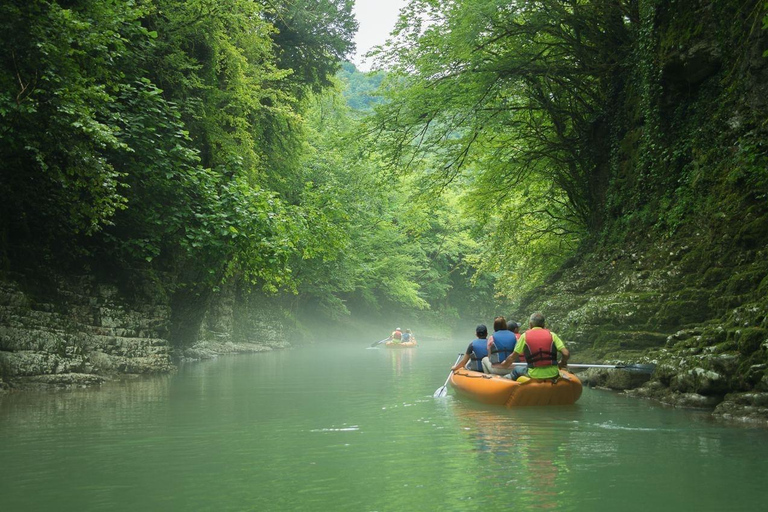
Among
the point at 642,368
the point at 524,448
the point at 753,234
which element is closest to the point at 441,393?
the point at 642,368

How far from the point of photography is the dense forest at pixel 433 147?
32.6 feet

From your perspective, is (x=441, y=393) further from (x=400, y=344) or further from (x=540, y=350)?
(x=400, y=344)

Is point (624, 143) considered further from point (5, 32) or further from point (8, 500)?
point (8, 500)

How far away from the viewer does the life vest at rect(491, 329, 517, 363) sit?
11.5 meters

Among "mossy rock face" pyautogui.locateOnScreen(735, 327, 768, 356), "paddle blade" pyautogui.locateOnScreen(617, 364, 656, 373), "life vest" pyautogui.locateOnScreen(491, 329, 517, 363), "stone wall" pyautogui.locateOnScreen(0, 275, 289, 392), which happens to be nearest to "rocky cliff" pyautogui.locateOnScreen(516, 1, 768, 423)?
"mossy rock face" pyautogui.locateOnScreen(735, 327, 768, 356)

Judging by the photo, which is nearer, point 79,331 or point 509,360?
point 509,360

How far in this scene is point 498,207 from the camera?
21656 mm

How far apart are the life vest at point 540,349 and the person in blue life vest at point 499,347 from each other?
1432mm

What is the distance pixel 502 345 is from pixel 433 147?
8.43 metres

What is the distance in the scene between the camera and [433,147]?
1866 centimetres

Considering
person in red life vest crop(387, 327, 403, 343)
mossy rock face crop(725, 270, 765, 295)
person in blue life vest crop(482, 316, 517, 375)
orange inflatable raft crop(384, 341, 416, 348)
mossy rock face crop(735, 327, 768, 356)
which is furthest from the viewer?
person in red life vest crop(387, 327, 403, 343)

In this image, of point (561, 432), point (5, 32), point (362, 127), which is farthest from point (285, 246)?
point (561, 432)

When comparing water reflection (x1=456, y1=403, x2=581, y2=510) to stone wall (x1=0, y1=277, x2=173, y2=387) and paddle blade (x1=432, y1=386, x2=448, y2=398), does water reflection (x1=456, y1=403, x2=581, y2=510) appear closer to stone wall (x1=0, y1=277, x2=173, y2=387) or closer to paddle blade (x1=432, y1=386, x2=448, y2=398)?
paddle blade (x1=432, y1=386, x2=448, y2=398)

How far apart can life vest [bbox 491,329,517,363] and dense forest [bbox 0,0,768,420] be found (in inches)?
80.2
